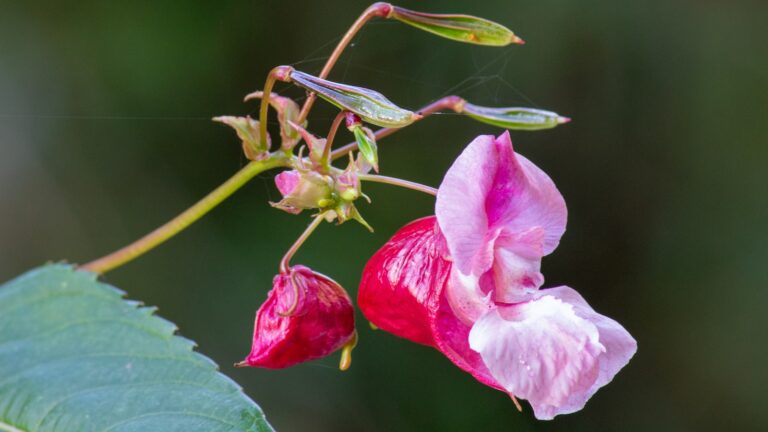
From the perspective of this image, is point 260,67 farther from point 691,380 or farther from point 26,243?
point 691,380

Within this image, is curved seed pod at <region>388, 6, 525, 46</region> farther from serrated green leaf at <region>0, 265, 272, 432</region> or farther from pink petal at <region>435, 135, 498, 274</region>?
serrated green leaf at <region>0, 265, 272, 432</region>

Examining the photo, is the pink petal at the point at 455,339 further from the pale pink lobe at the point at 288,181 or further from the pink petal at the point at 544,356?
the pale pink lobe at the point at 288,181

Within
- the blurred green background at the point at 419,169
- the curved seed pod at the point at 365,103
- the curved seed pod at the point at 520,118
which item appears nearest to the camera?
the curved seed pod at the point at 365,103

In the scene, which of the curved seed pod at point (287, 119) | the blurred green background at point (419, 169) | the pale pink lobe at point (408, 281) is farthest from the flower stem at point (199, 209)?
the blurred green background at point (419, 169)

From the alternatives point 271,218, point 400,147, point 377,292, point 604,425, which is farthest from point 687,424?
point 377,292

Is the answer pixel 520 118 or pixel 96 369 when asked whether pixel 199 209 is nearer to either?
pixel 96 369

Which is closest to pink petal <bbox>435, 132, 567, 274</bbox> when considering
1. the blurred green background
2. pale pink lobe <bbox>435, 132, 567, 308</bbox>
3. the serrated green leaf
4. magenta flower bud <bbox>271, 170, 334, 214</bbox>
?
pale pink lobe <bbox>435, 132, 567, 308</bbox>
